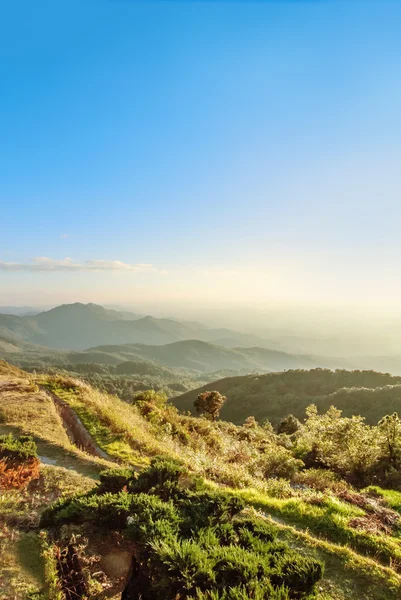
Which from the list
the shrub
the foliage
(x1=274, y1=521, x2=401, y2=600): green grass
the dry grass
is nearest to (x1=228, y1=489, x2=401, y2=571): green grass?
(x1=274, y1=521, x2=401, y2=600): green grass

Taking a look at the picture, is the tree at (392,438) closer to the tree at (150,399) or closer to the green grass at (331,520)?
the green grass at (331,520)

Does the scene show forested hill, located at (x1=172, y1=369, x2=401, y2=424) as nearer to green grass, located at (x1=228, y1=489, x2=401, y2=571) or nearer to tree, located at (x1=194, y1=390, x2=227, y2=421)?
tree, located at (x1=194, y1=390, x2=227, y2=421)

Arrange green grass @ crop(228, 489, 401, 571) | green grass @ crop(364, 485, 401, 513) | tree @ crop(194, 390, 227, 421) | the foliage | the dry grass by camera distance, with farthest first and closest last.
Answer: tree @ crop(194, 390, 227, 421) → green grass @ crop(364, 485, 401, 513) → green grass @ crop(228, 489, 401, 571) → the dry grass → the foliage

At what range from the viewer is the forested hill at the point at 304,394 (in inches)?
2584

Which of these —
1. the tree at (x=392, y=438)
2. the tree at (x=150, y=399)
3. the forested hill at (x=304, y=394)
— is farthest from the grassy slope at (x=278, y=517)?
the forested hill at (x=304, y=394)

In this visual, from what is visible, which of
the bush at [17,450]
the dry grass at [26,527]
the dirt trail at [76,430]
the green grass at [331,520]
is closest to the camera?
the dry grass at [26,527]

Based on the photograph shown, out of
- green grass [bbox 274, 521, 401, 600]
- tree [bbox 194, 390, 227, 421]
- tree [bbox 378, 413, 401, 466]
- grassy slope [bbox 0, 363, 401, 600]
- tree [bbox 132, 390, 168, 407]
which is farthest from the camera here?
tree [bbox 194, 390, 227, 421]

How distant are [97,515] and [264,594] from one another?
132 inches

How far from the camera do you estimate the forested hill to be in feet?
215

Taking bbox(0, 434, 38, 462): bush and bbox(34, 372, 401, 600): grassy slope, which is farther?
bbox(0, 434, 38, 462): bush

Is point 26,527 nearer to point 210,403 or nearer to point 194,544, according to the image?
point 194,544

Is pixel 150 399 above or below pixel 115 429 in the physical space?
below

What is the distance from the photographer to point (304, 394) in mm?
87688

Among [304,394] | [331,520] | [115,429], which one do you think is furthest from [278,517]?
[304,394]
